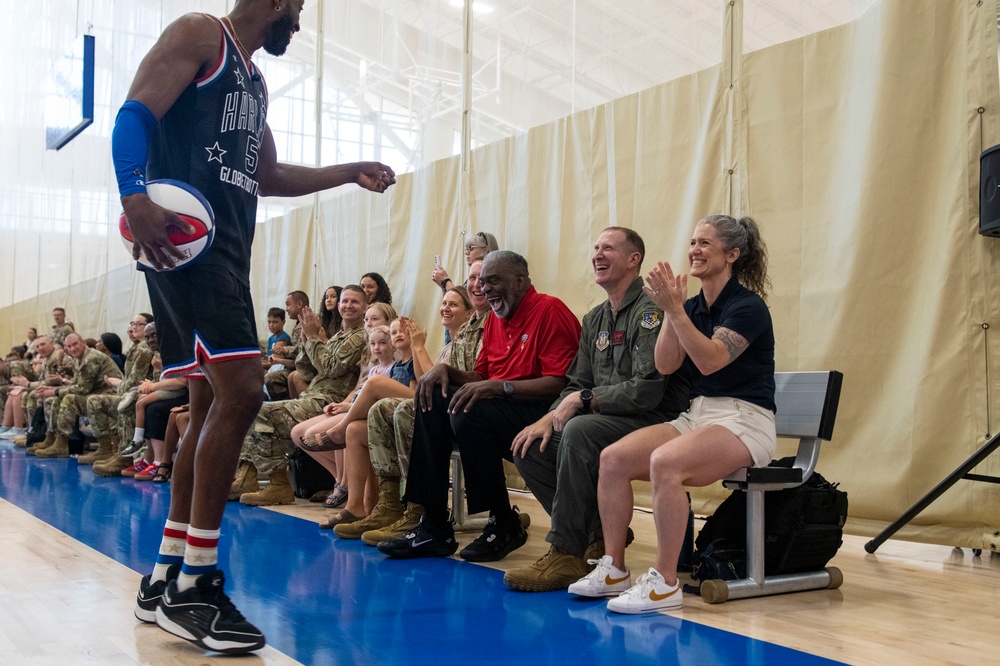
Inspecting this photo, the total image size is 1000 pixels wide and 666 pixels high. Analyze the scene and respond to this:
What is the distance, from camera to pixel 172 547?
2.24m

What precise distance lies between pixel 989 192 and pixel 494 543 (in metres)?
2.14

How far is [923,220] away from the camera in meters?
3.38

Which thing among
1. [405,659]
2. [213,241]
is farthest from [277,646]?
[213,241]

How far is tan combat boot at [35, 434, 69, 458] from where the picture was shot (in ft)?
26.2

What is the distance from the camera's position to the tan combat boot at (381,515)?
3.65m

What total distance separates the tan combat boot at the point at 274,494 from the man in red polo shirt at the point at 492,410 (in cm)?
178

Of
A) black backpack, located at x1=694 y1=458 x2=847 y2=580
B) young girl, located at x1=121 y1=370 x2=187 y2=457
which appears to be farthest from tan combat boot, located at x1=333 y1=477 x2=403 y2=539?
young girl, located at x1=121 y1=370 x2=187 y2=457

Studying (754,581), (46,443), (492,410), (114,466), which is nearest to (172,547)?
(492,410)

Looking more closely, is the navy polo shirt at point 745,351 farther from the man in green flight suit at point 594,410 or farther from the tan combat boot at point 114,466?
the tan combat boot at point 114,466

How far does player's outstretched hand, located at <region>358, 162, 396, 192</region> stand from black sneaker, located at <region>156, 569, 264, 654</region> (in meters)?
1.16

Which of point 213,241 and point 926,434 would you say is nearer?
point 213,241

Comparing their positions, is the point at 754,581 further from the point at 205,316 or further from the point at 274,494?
the point at 274,494

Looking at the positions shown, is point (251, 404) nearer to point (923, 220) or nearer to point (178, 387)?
point (923, 220)

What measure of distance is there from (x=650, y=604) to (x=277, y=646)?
1.00 metres
